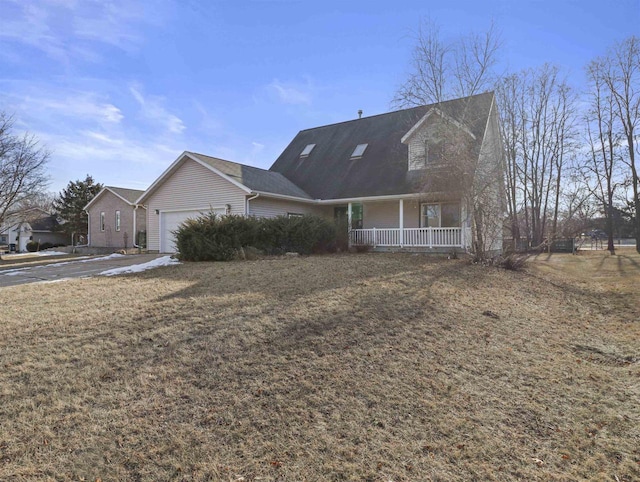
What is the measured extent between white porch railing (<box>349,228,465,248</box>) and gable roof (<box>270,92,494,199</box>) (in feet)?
5.36

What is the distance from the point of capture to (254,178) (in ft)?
54.2

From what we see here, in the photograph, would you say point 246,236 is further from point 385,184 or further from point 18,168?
point 18,168

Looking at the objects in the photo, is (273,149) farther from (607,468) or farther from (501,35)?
(607,468)

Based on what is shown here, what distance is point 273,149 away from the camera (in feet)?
80.3

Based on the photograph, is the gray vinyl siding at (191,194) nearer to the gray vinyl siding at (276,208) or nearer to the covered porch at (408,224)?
the gray vinyl siding at (276,208)

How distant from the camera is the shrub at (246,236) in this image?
1227 cm

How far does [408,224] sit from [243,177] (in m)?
7.68

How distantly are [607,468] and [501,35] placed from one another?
13803mm

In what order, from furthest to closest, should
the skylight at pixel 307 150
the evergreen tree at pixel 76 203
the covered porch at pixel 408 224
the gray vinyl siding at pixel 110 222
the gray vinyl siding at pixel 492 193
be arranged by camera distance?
the evergreen tree at pixel 76 203, the gray vinyl siding at pixel 110 222, the skylight at pixel 307 150, the covered porch at pixel 408 224, the gray vinyl siding at pixel 492 193

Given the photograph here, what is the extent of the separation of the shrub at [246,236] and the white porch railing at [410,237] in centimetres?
186

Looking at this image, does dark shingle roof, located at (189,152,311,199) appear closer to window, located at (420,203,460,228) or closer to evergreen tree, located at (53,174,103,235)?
window, located at (420,203,460,228)

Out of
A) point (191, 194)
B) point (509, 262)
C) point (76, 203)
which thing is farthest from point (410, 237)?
point (76, 203)

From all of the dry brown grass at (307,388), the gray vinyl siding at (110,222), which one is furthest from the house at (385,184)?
the gray vinyl siding at (110,222)

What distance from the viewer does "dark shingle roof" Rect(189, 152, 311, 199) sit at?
15641mm
